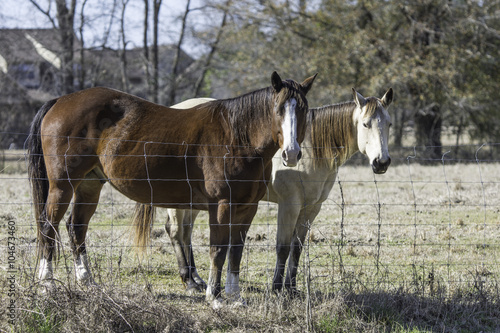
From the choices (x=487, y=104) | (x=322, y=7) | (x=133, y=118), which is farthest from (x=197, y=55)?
(x=133, y=118)

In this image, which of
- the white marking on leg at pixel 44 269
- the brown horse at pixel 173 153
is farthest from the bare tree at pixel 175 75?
the white marking on leg at pixel 44 269

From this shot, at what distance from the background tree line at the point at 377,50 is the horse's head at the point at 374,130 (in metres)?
13.7

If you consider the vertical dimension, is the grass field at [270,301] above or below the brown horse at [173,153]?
below

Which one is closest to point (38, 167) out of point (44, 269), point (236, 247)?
point (44, 269)

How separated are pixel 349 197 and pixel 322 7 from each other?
40.2 ft

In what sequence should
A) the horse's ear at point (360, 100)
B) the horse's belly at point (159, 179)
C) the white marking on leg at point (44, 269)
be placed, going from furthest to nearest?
the horse's ear at point (360, 100) → the horse's belly at point (159, 179) → the white marking on leg at point (44, 269)

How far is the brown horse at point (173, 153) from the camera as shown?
4.37m

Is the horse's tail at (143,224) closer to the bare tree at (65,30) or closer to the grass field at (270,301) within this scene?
the grass field at (270,301)

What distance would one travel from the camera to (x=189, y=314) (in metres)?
3.89

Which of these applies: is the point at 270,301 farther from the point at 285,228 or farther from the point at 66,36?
the point at 66,36

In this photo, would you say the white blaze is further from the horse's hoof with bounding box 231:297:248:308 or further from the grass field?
the horse's hoof with bounding box 231:297:248:308

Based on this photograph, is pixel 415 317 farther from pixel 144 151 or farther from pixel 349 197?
pixel 349 197

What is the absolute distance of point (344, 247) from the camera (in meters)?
6.46

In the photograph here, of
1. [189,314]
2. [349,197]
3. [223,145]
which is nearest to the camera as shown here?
[189,314]
